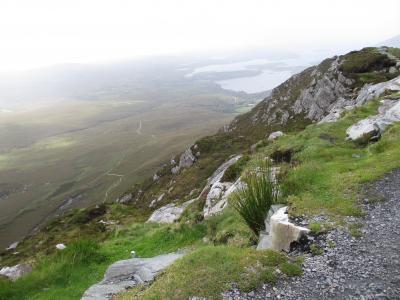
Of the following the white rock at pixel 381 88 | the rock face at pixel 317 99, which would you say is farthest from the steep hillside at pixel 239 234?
the rock face at pixel 317 99

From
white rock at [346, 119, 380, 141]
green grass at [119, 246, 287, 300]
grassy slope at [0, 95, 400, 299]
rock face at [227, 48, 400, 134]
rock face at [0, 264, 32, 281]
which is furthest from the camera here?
rock face at [227, 48, 400, 134]

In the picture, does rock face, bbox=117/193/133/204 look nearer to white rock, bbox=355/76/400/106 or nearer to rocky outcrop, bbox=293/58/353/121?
rocky outcrop, bbox=293/58/353/121

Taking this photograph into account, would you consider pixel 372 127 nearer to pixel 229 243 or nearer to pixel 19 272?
pixel 229 243

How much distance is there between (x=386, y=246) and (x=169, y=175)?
74369 mm

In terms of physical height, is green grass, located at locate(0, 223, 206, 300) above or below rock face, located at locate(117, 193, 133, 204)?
above

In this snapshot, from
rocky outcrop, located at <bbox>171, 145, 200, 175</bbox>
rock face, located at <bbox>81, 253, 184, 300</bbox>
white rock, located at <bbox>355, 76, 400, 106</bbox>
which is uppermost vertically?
white rock, located at <bbox>355, 76, 400, 106</bbox>

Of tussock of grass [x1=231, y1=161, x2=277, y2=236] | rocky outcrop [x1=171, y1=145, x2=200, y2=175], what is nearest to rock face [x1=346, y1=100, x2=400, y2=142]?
tussock of grass [x1=231, y1=161, x2=277, y2=236]

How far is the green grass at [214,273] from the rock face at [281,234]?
1.14 metres

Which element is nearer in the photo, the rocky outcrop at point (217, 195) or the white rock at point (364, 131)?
the white rock at point (364, 131)

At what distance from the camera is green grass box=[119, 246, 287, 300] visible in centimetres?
930

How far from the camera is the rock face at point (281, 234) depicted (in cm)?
1138

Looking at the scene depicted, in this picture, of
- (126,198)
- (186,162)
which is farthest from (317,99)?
(126,198)

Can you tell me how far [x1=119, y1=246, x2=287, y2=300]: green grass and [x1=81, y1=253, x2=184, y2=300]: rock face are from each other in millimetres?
1971

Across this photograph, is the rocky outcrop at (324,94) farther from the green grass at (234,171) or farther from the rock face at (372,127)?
the rock face at (372,127)
